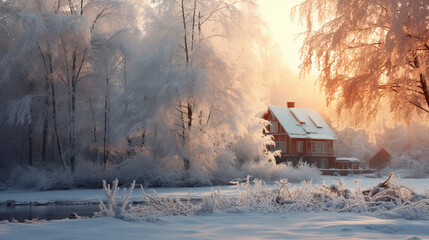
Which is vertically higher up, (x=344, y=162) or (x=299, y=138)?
(x=299, y=138)

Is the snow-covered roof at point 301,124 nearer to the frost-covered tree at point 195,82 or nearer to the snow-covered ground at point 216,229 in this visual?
the frost-covered tree at point 195,82

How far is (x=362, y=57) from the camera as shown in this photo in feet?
36.7

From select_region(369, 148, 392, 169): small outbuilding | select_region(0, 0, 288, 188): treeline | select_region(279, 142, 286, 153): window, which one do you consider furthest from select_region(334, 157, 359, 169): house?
select_region(0, 0, 288, 188): treeline

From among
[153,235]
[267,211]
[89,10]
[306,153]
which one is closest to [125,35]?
[89,10]

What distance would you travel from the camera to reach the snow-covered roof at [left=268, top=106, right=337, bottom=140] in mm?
36000

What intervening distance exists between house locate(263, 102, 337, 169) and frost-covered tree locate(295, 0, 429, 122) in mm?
23107

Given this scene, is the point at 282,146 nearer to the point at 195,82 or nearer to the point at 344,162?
the point at 344,162

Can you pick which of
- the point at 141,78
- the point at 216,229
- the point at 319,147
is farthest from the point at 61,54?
the point at 319,147

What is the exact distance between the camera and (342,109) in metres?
12.8

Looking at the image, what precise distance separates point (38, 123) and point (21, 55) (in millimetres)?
4269

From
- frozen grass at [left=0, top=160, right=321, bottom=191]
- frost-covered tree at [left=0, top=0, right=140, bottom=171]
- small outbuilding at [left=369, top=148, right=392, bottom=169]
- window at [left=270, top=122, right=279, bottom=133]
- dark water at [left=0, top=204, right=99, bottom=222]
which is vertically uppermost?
frost-covered tree at [left=0, top=0, right=140, bottom=171]

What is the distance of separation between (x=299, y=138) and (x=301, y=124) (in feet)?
6.10

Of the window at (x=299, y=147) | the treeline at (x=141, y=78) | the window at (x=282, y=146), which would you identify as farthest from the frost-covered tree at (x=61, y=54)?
the window at (x=299, y=147)

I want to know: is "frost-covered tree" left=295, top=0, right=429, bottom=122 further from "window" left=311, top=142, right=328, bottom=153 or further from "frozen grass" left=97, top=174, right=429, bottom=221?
"window" left=311, top=142, right=328, bottom=153
